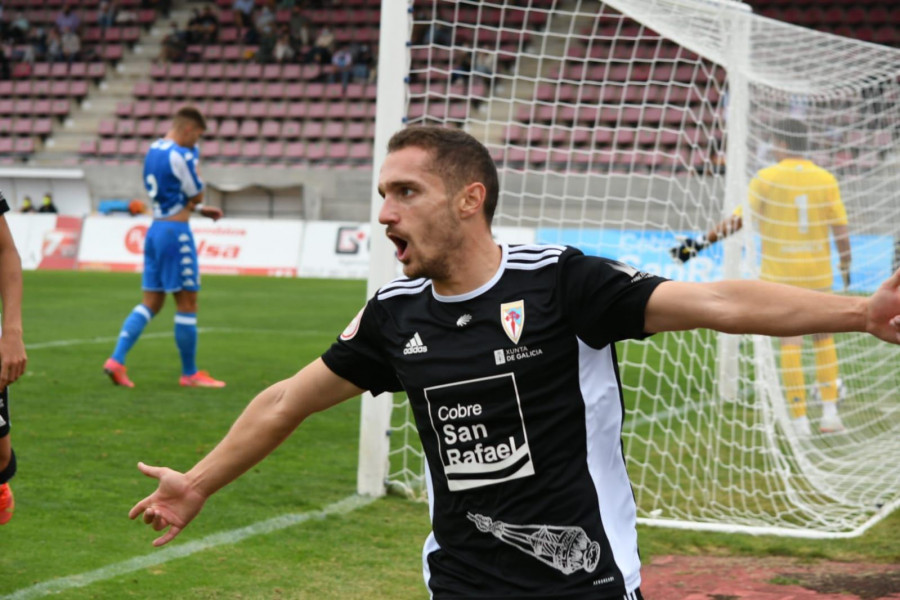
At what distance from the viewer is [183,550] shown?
15.7ft

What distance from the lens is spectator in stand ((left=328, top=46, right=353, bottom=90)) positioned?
30.7 meters

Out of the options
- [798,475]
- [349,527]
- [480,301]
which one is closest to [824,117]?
[798,475]

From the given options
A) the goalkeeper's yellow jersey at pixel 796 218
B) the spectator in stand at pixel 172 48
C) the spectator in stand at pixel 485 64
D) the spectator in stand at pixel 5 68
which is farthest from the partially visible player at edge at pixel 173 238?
the spectator in stand at pixel 5 68

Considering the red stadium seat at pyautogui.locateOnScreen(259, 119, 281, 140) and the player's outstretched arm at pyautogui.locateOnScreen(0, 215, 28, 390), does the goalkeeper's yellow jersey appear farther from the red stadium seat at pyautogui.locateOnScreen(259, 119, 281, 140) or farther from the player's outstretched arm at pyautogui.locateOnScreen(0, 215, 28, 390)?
the red stadium seat at pyautogui.locateOnScreen(259, 119, 281, 140)

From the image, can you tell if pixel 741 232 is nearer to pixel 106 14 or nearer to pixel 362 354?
pixel 362 354

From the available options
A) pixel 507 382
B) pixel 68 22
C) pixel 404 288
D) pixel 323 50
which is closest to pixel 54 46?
pixel 68 22

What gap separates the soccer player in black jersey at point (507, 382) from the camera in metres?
2.64

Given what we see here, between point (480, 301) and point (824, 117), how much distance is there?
278 inches

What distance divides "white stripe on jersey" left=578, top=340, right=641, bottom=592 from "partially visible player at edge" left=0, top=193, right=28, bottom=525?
2247 mm

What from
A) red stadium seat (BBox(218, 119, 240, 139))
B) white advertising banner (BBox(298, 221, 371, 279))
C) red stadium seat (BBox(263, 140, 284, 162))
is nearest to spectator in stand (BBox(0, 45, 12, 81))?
red stadium seat (BBox(218, 119, 240, 139))

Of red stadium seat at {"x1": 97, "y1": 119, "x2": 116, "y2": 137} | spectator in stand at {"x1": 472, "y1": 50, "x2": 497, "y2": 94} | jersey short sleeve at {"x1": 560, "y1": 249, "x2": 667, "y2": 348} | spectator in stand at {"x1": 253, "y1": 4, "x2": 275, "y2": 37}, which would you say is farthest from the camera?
spectator in stand at {"x1": 253, "y1": 4, "x2": 275, "y2": 37}

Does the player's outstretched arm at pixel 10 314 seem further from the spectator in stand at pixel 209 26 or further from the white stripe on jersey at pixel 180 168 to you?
the spectator in stand at pixel 209 26

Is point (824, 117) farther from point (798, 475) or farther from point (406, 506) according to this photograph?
point (406, 506)

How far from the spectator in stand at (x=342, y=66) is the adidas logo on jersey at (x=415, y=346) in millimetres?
28377
